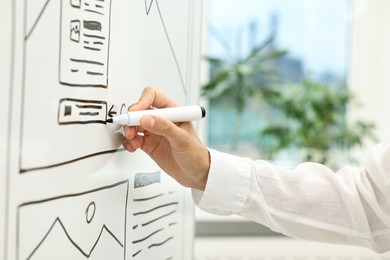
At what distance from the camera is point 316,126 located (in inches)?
79.4

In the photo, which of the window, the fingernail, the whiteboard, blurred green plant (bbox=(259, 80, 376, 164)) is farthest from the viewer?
the window

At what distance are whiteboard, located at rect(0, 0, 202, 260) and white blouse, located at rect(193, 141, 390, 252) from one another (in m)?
0.14

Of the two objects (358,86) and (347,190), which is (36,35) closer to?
(347,190)

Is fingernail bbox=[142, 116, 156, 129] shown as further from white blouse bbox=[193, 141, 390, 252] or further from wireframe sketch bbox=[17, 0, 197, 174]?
white blouse bbox=[193, 141, 390, 252]

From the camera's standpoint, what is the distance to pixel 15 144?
51cm

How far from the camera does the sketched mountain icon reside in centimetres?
57

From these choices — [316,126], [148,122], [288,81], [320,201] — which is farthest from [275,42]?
[148,122]

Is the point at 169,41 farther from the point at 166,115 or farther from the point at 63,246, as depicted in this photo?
the point at 63,246

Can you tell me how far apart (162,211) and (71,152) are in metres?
0.32

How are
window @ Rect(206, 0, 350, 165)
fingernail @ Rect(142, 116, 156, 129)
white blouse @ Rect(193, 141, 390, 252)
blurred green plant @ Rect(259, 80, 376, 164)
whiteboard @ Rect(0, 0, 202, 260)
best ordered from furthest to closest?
window @ Rect(206, 0, 350, 165), blurred green plant @ Rect(259, 80, 376, 164), white blouse @ Rect(193, 141, 390, 252), fingernail @ Rect(142, 116, 156, 129), whiteboard @ Rect(0, 0, 202, 260)

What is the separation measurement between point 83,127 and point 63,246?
130 mm

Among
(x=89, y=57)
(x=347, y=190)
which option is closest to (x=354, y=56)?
(x=347, y=190)

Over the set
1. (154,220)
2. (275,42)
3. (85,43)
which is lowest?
(154,220)

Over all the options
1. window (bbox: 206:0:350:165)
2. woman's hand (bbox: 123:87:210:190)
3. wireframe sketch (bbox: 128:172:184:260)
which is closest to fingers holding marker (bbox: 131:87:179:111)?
Result: woman's hand (bbox: 123:87:210:190)
